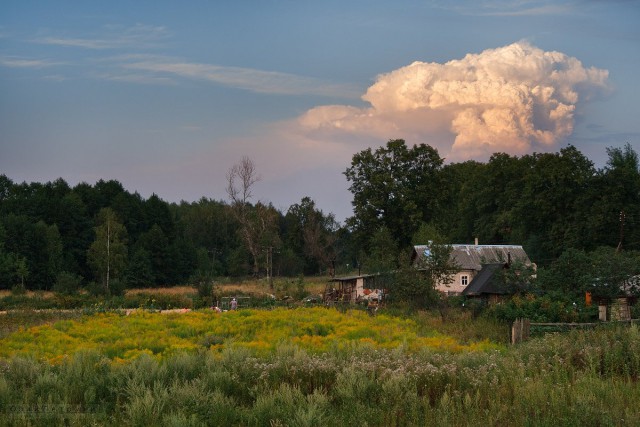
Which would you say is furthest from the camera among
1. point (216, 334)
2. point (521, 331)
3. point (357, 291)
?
point (357, 291)

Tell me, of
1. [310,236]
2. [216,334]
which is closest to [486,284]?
[216,334]

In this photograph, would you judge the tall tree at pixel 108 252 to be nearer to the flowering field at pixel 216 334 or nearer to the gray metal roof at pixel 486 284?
the gray metal roof at pixel 486 284

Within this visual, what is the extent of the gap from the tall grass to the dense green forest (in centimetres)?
3540

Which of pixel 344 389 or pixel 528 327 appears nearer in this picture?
pixel 344 389

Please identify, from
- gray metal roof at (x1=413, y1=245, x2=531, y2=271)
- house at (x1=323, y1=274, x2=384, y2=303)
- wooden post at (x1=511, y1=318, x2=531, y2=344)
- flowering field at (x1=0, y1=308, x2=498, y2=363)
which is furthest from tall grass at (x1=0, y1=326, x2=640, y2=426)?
gray metal roof at (x1=413, y1=245, x2=531, y2=271)

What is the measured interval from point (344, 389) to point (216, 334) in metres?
17.1

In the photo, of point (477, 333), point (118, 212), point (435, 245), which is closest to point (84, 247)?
point (118, 212)

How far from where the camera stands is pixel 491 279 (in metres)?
50.5

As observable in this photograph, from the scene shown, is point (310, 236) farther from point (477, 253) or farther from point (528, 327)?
point (528, 327)

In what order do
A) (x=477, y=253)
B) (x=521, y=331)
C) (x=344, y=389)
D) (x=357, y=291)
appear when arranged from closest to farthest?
(x=344, y=389) → (x=521, y=331) → (x=357, y=291) → (x=477, y=253)

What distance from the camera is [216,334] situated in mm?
30203

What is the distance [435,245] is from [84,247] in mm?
61412

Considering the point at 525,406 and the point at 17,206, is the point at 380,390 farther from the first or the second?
the point at 17,206

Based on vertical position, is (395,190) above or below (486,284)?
above
